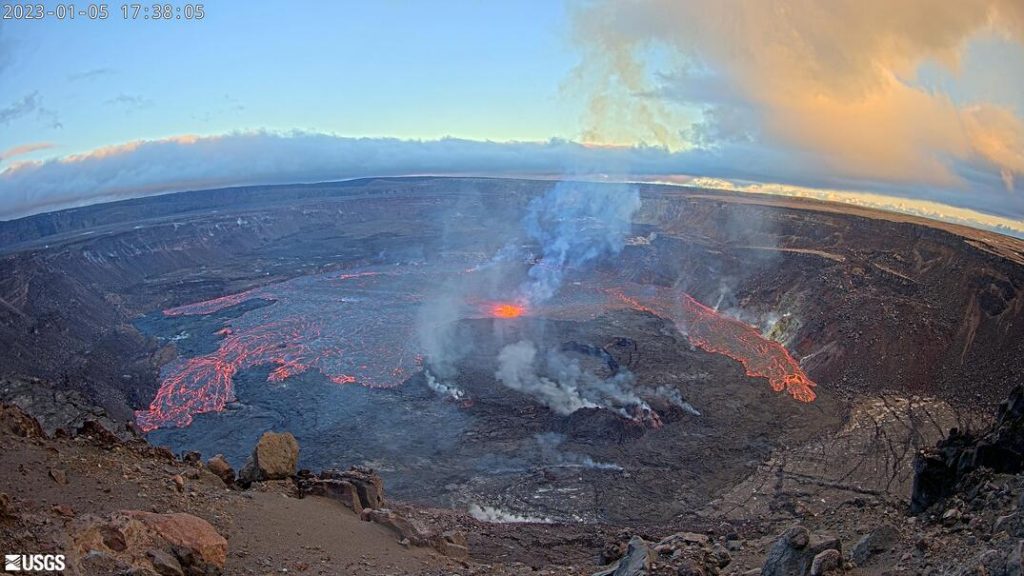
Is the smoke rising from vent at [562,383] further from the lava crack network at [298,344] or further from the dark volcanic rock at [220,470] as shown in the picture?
the dark volcanic rock at [220,470]

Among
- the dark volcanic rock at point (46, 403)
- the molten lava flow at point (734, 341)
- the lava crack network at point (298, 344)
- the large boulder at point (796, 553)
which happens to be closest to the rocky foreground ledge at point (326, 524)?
the large boulder at point (796, 553)

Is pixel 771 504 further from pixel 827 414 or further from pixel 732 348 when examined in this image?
pixel 732 348

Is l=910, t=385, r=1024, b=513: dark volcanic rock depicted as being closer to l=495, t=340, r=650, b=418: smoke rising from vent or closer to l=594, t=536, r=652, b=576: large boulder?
l=594, t=536, r=652, b=576: large boulder

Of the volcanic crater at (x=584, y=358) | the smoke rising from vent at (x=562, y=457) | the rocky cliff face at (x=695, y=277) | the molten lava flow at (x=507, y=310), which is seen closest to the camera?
the smoke rising from vent at (x=562, y=457)

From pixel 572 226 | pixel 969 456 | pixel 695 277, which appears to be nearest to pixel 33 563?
pixel 969 456

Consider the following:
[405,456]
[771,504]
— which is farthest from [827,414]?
[405,456]

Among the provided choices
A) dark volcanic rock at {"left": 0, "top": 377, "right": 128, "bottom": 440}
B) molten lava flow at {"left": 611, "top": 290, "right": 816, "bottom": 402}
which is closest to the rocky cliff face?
molten lava flow at {"left": 611, "top": 290, "right": 816, "bottom": 402}
